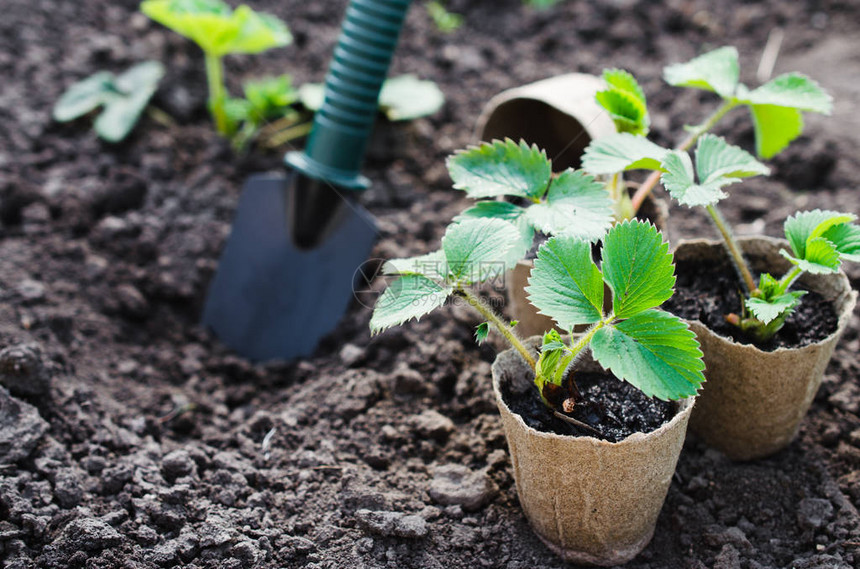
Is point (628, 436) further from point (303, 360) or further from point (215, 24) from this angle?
point (215, 24)

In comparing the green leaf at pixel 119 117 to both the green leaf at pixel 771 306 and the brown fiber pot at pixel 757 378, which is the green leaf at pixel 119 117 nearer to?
the brown fiber pot at pixel 757 378

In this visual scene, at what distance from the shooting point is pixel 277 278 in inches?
71.4

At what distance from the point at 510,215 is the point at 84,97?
58.4 inches

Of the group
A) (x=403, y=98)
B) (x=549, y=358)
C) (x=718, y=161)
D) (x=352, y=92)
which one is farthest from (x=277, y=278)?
(x=718, y=161)

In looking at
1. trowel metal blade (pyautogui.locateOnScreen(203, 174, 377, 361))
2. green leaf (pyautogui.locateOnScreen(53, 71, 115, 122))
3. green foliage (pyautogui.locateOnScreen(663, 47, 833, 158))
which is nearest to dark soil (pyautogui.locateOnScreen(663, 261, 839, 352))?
green foliage (pyautogui.locateOnScreen(663, 47, 833, 158))

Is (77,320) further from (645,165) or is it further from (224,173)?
(645,165)

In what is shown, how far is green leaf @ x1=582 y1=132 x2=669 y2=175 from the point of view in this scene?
110 cm

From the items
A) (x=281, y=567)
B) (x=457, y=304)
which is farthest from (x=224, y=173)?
(x=281, y=567)

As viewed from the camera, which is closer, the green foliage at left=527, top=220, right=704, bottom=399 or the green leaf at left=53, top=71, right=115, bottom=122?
the green foliage at left=527, top=220, right=704, bottom=399

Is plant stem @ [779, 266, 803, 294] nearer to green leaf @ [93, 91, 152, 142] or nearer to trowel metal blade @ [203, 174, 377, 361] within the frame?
trowel metal blade @ [203, 174, 377, 361]

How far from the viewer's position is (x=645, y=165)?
3.64 ft

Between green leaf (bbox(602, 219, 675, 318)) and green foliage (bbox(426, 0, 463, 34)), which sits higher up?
green leaf (bbox(602, 219, 675, 318))

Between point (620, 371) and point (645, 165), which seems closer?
point (620, 371)

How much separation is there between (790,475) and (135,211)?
1622 mm
